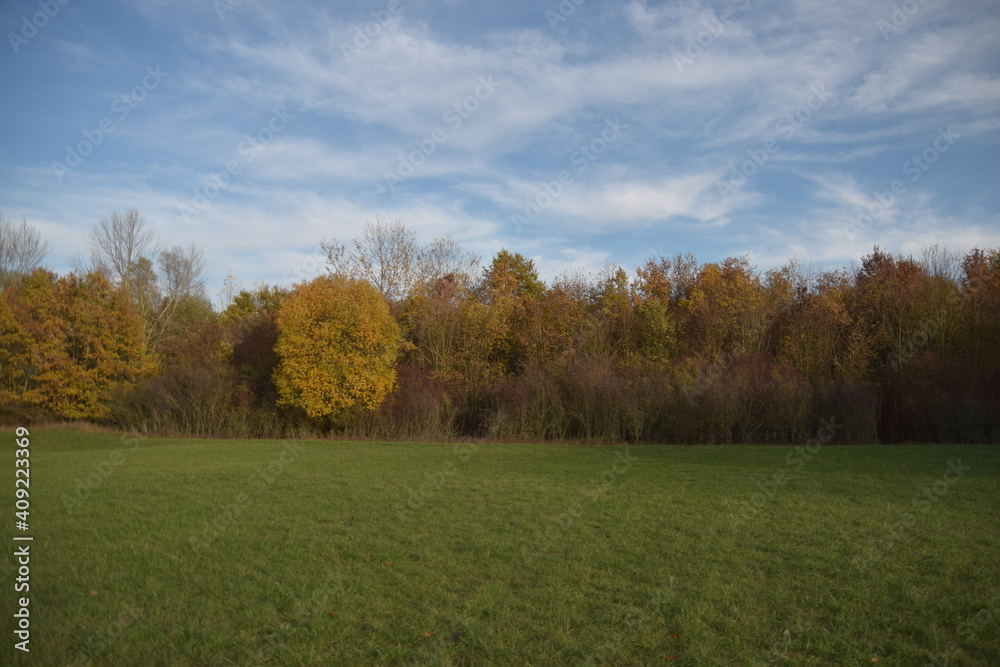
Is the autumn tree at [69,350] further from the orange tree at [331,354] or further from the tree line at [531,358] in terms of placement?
the orange tree at [331,354]

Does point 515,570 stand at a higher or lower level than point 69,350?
lower

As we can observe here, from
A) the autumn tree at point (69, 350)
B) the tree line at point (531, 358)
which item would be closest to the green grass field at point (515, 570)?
the tree line at point (531, 358)

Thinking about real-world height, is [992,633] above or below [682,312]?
below

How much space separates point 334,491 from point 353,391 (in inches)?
536

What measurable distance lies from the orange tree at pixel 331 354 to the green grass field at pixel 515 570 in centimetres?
1196

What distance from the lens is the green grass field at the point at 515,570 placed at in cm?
464

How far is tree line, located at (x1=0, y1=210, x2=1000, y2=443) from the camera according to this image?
22.5 metres

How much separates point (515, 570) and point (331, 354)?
1952cm

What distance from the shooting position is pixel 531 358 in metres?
30.1

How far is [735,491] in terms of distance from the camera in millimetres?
10719

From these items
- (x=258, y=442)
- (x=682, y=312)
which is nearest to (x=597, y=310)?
(x=682, y=312)

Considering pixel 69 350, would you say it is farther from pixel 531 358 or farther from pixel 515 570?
pixel 515 570

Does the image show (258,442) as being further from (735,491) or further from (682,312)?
(682,312)

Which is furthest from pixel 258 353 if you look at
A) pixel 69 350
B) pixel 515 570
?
pixel 515 570
